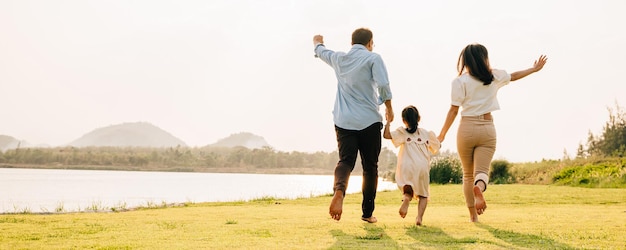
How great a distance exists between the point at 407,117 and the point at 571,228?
1.92 metres

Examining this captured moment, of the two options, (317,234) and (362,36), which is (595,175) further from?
(317,234)

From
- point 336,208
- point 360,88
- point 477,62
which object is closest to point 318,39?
point 360,88

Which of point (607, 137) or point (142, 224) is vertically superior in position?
point (607, 137)

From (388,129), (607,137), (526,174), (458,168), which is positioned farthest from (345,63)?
(607,137)

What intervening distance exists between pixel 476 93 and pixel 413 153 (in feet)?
3.02

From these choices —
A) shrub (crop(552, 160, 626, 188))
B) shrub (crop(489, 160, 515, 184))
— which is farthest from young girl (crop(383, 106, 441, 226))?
shrub (crop(489, 160, 515, 184))

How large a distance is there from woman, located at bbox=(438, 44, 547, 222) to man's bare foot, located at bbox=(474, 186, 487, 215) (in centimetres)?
9

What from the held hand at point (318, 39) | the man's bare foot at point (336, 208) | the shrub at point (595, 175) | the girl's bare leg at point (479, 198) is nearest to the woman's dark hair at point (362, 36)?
the held hand at point (318, 39)

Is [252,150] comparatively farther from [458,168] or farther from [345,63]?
[345,63]

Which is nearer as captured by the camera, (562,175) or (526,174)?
(562,175)

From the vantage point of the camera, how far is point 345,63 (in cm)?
603

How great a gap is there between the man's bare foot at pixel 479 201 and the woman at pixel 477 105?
9 cm

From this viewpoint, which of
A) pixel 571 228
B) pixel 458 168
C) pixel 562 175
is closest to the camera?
pixel 571 228

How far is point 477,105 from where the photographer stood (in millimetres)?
5836
